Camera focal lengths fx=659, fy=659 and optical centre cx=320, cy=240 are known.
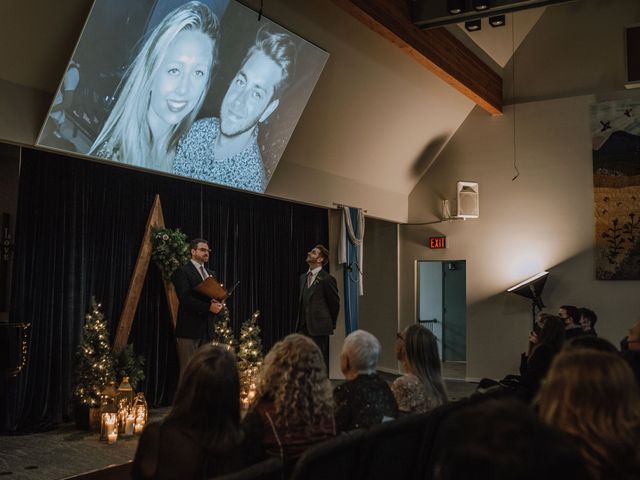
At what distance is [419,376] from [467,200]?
6.45m

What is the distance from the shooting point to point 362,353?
275 cm

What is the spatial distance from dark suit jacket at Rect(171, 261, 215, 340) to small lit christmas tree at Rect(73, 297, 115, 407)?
606mm

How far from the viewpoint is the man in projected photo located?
593cm

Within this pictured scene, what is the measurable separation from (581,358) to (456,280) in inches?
388

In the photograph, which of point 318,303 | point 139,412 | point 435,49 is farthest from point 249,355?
point 435,49

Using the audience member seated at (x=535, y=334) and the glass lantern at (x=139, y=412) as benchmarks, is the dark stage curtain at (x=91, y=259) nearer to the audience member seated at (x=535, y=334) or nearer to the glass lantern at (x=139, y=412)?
the glass lantern at (x=139, y=412)

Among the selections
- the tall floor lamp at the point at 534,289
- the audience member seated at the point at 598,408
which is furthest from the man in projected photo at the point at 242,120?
the audience member seated at the point at 598,408

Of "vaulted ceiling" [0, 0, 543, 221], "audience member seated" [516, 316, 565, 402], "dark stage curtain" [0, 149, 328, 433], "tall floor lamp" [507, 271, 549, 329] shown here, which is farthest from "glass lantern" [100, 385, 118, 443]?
"tall floor lamp" [507, 271, 549, 329]

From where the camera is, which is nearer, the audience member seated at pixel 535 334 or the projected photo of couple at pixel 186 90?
the audience member seated at pixel 535 334

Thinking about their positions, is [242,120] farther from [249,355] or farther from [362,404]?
[362,404]

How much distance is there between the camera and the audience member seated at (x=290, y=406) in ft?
6.95

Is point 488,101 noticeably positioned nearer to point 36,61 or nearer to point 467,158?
point 467,158

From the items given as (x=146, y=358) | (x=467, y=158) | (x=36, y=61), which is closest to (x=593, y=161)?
(x=467, y=158)

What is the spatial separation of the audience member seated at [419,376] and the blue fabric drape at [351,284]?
5340mm
